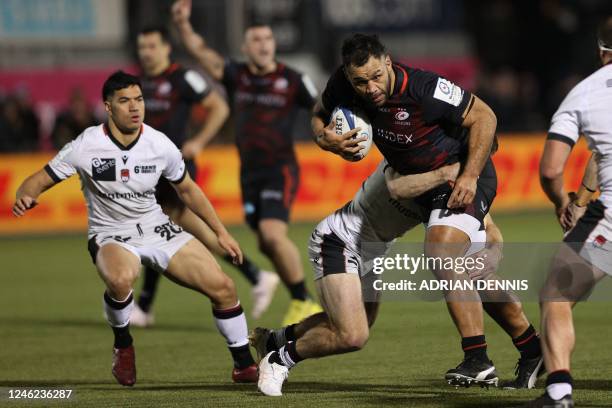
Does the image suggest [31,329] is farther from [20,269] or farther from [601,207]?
[601,207]

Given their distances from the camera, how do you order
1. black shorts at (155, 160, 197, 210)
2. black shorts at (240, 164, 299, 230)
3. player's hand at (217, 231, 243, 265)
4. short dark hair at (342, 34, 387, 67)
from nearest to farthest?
1. short dark hair at (342, 34, 387, 67)
2. player's hand at (217, 231, 243, 265)
3. black shorts at (155, 160, 197, 210)
4. black shorts at (240, 164, 299, 230)

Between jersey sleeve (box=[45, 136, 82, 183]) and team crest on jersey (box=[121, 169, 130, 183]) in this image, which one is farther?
team crest on jersey (box=[121, 169, 130, 183])

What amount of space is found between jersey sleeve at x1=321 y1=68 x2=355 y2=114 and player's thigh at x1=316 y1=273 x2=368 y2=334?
1.01 metres

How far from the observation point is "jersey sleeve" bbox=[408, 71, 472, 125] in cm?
722

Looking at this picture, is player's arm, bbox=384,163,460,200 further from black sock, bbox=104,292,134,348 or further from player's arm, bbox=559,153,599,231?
black sock, bbox=104,292,134,348

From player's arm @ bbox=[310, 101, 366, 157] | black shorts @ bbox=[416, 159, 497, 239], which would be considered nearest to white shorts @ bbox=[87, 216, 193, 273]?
player's arm @ bbox=[310, 101, 366, 157]

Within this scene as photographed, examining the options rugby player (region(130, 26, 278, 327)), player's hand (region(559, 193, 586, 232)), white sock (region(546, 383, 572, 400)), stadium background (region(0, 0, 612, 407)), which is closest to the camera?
white sock (region(546, 383, 572, 400))

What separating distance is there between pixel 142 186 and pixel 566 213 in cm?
281

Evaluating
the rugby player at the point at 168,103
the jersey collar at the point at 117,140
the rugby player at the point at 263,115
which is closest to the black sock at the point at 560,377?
the jersey collar at the point at 117,140

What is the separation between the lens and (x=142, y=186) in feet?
26.9

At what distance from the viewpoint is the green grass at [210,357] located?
7367 mm

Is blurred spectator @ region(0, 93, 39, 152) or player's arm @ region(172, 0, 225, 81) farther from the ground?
player's arm @ region(172, 0, 225, 81)

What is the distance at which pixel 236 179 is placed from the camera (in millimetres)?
19094

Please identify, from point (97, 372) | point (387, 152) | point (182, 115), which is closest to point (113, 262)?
point (97, 372)
